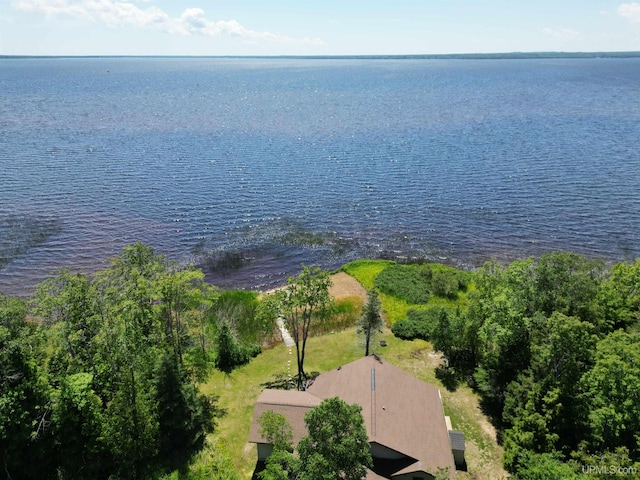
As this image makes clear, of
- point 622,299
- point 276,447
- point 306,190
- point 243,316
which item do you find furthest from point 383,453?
point 306,190

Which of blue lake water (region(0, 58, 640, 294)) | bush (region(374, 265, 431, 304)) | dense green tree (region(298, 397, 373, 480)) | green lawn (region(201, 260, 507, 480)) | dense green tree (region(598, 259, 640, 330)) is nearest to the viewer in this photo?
dense green tree (region(298, 397, 373, 480))

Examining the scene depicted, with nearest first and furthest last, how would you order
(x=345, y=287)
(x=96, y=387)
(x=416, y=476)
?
1. (x=416, y=476)
2. (x=96, y=387)
3. (x=345, y=287)

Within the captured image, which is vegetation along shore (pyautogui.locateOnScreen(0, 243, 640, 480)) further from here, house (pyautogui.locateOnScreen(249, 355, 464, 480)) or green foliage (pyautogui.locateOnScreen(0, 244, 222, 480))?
house (pyautogui.locateOnScreen(249, 355, 464, 480))

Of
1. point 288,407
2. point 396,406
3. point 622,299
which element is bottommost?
point 288,407

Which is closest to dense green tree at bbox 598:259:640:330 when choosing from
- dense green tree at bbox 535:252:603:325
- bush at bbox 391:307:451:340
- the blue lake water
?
dense green tree at bbox 535:252:603:325

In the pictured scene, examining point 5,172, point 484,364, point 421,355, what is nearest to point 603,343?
point 484,364

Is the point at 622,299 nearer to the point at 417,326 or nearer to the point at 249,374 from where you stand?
the point at 417,326
